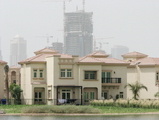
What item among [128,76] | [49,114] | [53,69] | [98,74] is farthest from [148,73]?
[49,114]

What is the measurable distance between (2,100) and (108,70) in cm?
1333

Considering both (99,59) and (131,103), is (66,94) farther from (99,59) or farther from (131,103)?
(131,103)

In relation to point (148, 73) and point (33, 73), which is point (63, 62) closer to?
point (33, 73)

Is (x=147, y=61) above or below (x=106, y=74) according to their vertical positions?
above

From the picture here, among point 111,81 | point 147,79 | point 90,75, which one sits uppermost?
point 90,75

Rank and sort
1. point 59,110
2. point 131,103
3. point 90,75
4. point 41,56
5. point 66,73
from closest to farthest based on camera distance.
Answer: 1. point 59,110
2. point 131,103
3. point 66,73
4. point 90,75
5. point 41,56

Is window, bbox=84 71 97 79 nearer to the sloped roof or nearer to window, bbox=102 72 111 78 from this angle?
window, bbox=102 72 111 78

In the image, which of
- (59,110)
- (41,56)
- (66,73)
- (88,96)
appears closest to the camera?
(59,110)

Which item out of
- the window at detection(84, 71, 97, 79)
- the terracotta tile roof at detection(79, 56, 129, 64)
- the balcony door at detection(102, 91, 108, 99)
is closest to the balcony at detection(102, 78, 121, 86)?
the balcony door at detection(102, 91, 108, 99)

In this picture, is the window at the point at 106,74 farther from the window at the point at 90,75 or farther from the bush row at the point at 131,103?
the bush row at the point at 131,103

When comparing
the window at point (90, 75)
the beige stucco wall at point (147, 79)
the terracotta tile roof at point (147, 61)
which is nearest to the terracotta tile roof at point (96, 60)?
the window at point (90, 75)

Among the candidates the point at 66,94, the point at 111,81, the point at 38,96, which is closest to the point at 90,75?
the point at 111,81

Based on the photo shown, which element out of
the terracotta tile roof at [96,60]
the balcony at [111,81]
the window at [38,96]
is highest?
the terracotta tile roof at [96,60]

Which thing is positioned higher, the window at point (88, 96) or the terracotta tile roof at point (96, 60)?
the terracotta tile roof at point (96, 60)
